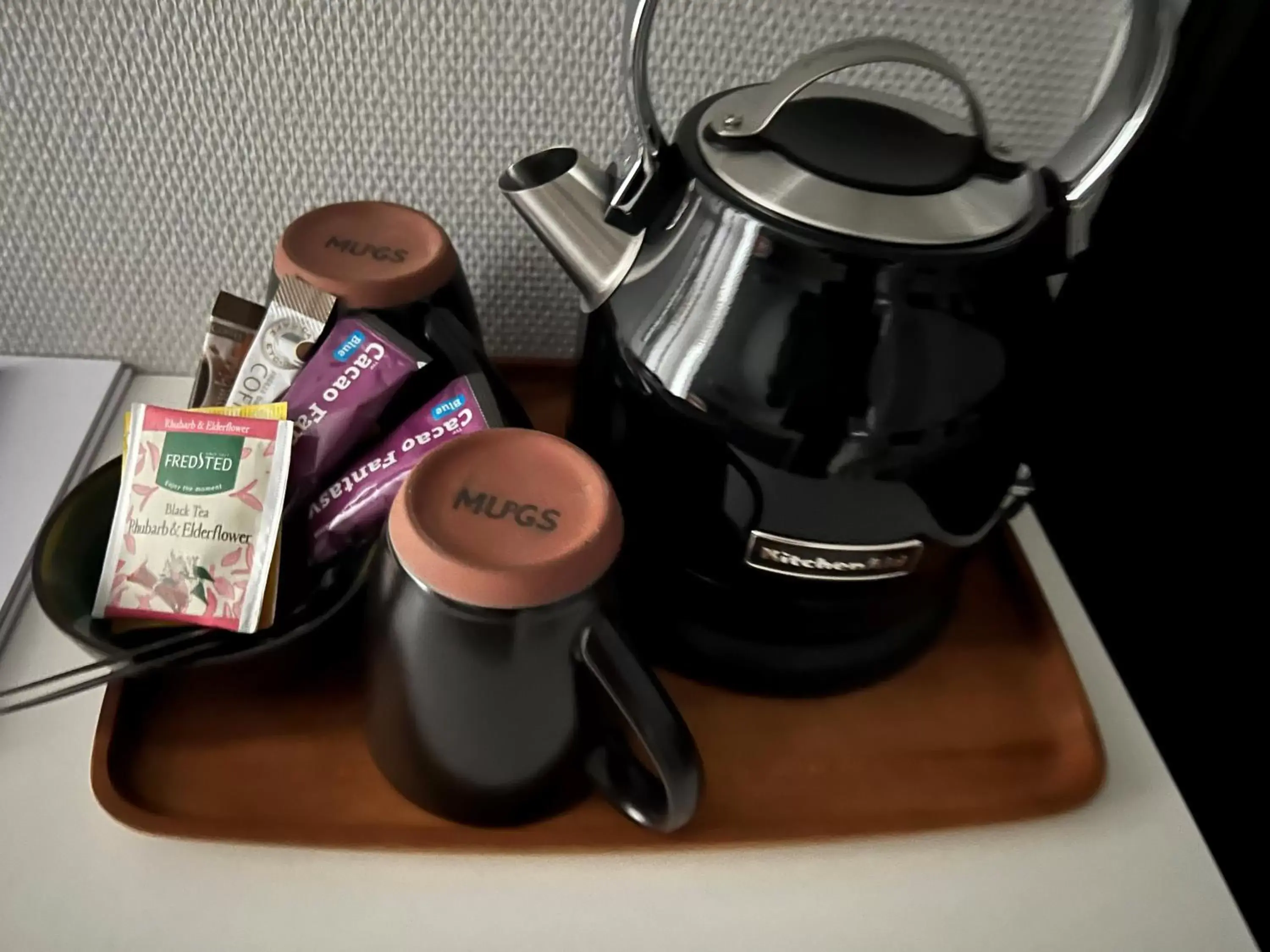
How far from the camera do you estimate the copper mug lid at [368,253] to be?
0.52 m

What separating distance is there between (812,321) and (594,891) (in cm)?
28

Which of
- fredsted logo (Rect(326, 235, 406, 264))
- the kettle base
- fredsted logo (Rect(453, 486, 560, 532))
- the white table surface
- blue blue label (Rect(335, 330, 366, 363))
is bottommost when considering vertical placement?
the white table surface

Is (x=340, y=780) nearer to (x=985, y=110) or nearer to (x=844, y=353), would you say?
(x=844, y=353)

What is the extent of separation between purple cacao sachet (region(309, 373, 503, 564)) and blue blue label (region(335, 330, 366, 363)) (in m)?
0.05

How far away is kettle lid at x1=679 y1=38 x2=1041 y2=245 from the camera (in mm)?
403

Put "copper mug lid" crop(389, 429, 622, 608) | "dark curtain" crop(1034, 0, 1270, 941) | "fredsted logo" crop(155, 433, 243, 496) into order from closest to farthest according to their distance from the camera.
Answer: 1. "copper mug lid" crop(389, 429, 622, 608)
2. "fredsted logo" crop(155, 433, 243, 496)
3. "dark curtain" crop(1034, 0, 1270, 941)

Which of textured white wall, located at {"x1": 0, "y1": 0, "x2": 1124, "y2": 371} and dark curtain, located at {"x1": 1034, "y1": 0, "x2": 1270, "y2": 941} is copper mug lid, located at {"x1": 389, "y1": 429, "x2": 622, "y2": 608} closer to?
textured white wall, located at {"x1": 0, "y1": 0, "x2": 1124, "y2": 371}

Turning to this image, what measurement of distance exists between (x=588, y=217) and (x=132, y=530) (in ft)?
0.91

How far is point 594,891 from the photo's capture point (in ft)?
1.47

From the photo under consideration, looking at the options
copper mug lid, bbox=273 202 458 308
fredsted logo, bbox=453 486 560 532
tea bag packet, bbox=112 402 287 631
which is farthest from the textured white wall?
fredsted logo, bbox=453 486 560 532

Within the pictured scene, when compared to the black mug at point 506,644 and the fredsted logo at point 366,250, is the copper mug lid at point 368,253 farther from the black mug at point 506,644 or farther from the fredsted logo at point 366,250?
the black mug at point 506,644

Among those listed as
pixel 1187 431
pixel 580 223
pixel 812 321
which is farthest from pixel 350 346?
pixel 1187 431

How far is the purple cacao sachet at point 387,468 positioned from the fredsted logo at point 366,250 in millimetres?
96

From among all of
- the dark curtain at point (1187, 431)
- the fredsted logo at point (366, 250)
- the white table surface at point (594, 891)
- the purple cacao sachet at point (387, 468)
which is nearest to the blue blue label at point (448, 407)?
the purple cacao sachet at point (387, 468)
